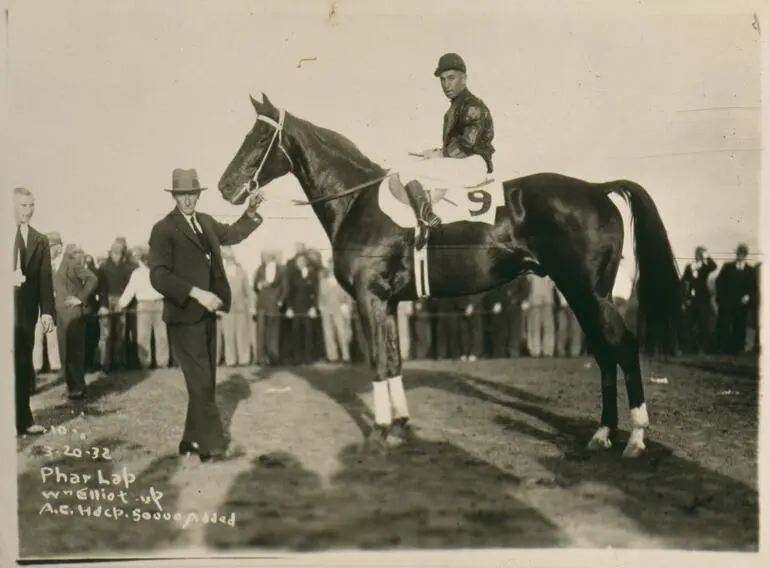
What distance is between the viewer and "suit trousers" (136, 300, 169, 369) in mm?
4141

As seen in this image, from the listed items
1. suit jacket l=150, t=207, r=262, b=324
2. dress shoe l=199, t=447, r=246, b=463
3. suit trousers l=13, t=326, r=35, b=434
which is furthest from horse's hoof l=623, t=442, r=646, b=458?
suit trousers l=13, t=326, r=35, b=434

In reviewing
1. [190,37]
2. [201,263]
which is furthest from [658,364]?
[190,37]

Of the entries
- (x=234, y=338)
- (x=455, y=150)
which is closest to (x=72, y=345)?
(x=234, y=338)

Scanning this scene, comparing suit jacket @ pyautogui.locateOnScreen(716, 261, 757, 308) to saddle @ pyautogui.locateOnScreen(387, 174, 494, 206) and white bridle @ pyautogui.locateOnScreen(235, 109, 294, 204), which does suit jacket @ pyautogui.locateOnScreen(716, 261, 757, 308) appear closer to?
saddle @ pyautogui.locateOnScreen(387, 174, 494, 206)

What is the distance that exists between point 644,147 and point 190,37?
2427 millimetres

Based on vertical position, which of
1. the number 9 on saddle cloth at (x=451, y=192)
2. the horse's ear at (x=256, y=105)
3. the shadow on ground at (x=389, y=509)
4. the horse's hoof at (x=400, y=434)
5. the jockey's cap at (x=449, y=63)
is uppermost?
the jockey's cap at (x=449, y=63)

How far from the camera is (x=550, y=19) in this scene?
13.6ft

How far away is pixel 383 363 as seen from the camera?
4074 millimetres

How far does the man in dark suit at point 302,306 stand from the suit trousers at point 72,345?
110 cm

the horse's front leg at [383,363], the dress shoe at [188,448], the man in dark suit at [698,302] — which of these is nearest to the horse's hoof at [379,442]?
the horse's front leg at [383,363]

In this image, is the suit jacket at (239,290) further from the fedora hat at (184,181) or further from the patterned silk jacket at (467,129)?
the patterned silk jacket at (467,129)

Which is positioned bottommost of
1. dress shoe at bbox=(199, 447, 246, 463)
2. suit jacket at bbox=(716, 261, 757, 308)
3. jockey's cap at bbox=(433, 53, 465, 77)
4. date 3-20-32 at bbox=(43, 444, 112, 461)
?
dress shoe at bbox=(199, 447, 246, 463)

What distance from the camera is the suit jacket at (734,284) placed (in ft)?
13.3
